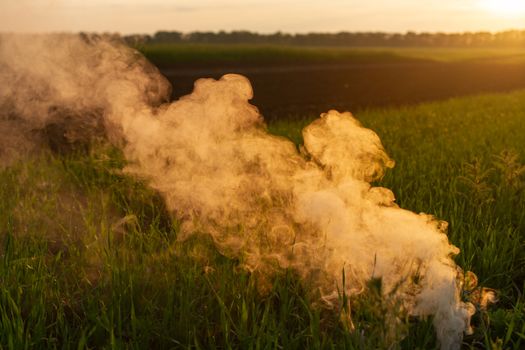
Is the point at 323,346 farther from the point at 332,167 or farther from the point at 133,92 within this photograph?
the point at 133,92

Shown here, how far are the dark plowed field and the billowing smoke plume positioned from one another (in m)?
8.29


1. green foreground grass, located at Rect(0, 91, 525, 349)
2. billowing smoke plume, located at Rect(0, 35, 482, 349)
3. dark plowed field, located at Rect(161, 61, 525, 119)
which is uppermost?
billowing smoke plume, located at Rect(0, 35, 482, 349)

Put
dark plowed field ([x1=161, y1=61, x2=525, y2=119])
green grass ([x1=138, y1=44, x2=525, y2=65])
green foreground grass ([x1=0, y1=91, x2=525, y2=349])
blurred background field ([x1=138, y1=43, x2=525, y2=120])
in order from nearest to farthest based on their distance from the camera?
green foreground grass ([x1=0, y1=91, x2=525, y2=349]) < dark plowed field ([x1=161, y1=61, x2=525, y2=119]) < blurred background field ([x1=138, y1=43, x2=525, y2=120]) < green grass ([x1=138, y1=44, x2=525, y2=65])

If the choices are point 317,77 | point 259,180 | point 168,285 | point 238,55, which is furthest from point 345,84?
point 168,285

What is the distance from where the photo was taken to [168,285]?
2533 mm

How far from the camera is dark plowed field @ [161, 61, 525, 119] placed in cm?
1568

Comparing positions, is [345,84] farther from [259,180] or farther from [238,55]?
[259,180]

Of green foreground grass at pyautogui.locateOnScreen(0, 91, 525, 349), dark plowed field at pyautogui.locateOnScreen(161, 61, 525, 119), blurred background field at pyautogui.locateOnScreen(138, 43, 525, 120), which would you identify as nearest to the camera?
green foreground grass at pyautogui.locateOnScreen(0, 91, 525, 349)

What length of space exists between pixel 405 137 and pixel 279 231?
493 centimetres

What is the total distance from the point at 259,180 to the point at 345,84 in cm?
1819

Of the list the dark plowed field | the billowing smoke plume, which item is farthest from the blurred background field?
the billowing smoke plume

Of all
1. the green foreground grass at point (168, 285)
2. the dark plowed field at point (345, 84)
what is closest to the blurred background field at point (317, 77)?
the dark plowed field at point (345, 84)

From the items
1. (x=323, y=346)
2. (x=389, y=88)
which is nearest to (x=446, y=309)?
(x=323, y=346)

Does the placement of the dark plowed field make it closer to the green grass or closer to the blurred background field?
the blurred background field
